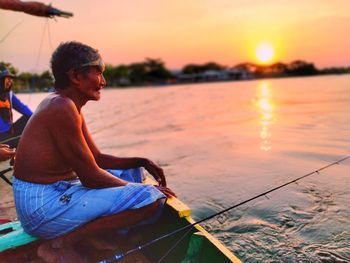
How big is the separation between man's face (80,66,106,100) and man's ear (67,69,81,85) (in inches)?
1.4

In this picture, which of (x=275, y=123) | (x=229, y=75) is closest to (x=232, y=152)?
(x=275, y=123)

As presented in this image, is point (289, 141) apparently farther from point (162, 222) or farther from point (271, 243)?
point (162, 222)

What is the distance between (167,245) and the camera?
3658 mm

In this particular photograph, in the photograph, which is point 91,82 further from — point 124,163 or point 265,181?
point 265,181

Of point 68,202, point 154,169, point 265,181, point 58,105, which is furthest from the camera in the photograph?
point 265,181

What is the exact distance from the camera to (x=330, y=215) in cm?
578

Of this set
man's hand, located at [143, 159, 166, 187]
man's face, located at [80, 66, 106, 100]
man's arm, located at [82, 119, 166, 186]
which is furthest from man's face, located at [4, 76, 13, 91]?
man's face, located at [80, 66, 106, 100]

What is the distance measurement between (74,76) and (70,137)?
56 cm

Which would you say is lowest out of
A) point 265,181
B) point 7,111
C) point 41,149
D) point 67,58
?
point 265,181

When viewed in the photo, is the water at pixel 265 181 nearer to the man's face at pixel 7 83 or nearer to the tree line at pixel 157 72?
the man's face at pixel 7 83

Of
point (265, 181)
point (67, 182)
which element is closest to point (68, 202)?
point (67, 182)

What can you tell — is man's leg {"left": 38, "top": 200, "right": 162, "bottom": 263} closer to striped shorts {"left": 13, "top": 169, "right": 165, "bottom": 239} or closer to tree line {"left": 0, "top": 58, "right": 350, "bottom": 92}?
striped shorts {"left": 13, "top": 169, "right": 165, "bottom": 239}

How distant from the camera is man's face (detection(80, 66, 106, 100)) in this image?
312 centimetres

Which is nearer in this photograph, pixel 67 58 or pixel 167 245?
pixel 67 58
